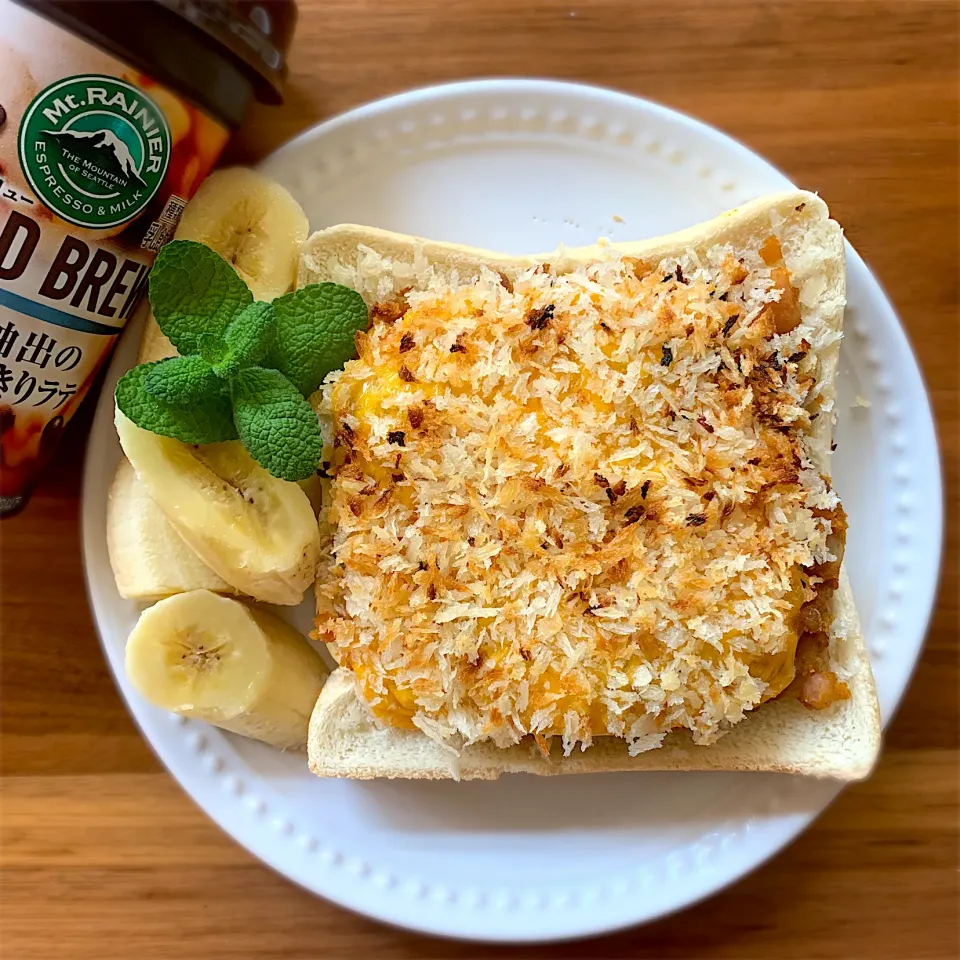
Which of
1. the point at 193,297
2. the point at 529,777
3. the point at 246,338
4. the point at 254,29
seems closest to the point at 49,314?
the point at 193,297

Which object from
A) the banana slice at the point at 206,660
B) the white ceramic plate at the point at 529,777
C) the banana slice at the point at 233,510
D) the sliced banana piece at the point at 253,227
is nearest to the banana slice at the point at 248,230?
the sliced banana piece at the point at 253,227

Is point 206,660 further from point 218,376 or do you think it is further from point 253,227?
point 253,227

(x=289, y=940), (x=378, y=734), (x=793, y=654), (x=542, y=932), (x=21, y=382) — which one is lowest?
(x=289, y=940)

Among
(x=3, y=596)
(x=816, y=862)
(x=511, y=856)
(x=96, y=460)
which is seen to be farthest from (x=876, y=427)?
(x=3, y=596)

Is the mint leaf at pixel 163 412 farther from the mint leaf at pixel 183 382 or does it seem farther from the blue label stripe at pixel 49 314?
the blue label stripe at pixel 49 314

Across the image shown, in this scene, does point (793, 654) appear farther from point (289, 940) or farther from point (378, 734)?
point (289, 940)

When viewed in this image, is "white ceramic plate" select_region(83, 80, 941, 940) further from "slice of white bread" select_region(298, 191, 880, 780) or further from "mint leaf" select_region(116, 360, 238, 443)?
"mint leaf" select_region(116, 360, 238, 443)
